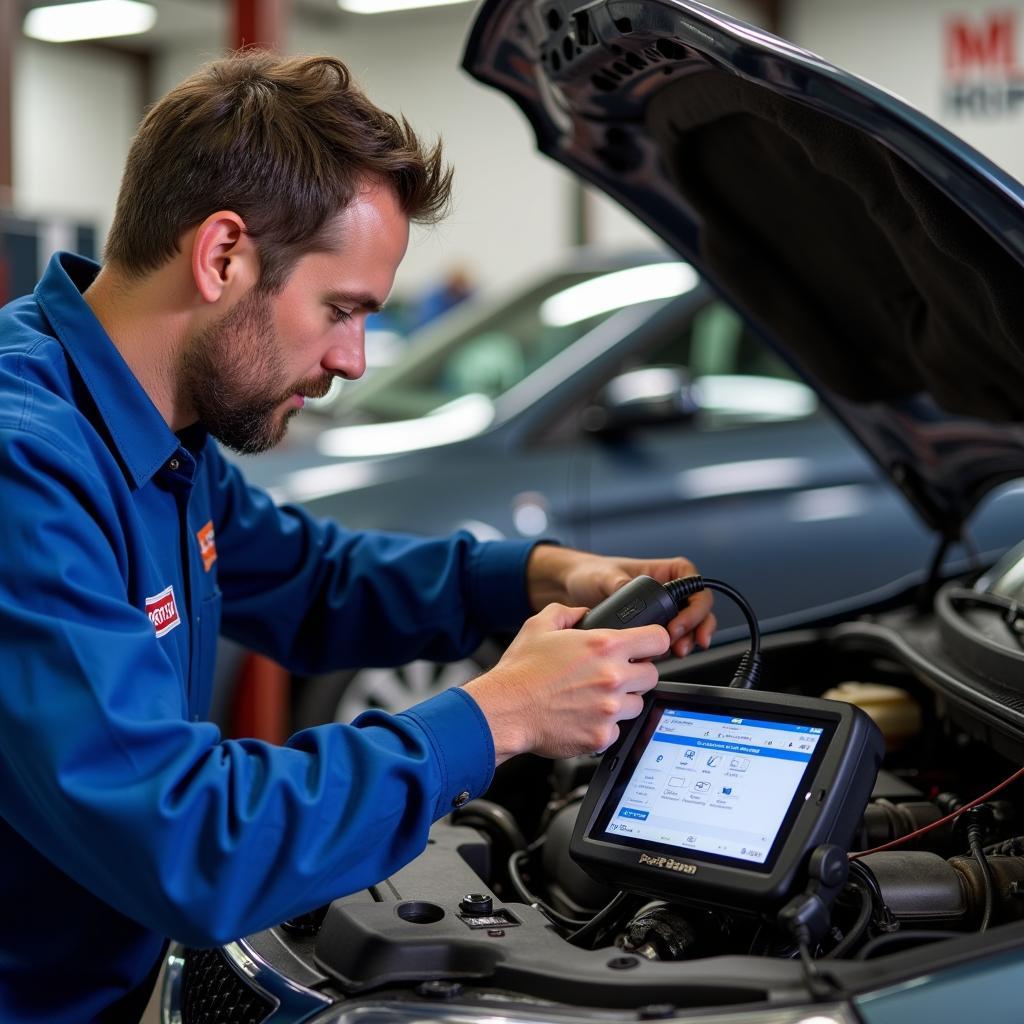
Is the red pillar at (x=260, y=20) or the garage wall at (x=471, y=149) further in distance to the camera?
the garage wall at (x=471, y=149)

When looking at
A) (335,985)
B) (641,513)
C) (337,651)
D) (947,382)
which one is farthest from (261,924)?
(641,513)

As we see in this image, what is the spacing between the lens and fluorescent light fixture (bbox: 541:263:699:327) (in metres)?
4.12

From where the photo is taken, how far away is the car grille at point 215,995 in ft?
4.66

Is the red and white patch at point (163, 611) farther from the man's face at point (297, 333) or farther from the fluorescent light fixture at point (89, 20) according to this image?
the fluorescent light fixture at point (89, 20)

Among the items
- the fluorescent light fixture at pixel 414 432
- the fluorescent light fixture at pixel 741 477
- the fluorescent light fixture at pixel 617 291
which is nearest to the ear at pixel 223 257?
the fluorescent light fixture at pixel 414 432

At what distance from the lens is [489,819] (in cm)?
188

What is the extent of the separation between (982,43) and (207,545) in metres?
10.7

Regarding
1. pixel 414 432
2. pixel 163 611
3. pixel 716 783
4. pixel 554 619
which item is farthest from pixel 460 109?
pixel 716 783

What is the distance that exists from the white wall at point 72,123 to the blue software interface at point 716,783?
14.1 meters

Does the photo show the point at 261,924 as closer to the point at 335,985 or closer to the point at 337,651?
the point at 335,985

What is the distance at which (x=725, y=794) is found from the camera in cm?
141

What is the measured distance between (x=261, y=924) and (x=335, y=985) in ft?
0.54

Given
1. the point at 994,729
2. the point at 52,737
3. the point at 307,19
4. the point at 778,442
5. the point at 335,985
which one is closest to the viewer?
the point at 52,737

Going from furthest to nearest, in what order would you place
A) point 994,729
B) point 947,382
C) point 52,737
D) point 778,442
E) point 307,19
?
point 307,19, point 778,442, point 947,382, point 994,729, point 52,737
